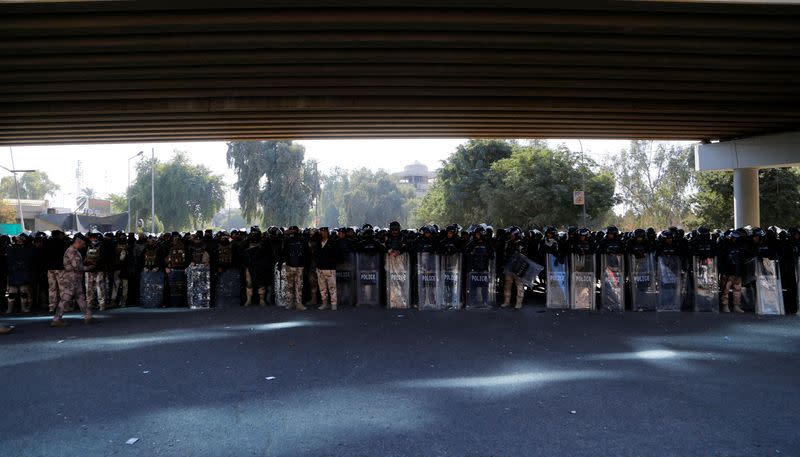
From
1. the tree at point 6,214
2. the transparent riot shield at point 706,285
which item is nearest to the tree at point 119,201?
the tree at point 6,214

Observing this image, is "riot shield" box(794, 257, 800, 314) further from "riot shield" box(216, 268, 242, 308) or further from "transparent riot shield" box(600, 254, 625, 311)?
"riot shield" box(216, 268, 242, 308)

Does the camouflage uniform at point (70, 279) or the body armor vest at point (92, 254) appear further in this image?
the body armor vest at point (92, 254)

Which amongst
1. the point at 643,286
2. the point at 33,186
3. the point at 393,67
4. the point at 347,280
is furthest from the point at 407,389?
the point at 33,186

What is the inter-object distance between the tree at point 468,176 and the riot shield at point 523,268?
936 inches

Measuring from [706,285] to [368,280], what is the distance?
7155 millimetres

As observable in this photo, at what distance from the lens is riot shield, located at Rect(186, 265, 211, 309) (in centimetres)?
1262

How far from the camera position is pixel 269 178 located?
47.3 meters

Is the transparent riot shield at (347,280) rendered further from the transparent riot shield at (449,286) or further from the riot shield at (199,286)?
the riot shield at (199,286)

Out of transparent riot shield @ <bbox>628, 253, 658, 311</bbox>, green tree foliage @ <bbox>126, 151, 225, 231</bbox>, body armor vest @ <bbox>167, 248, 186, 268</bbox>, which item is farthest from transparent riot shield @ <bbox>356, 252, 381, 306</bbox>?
green tree foliage @ <bbox>126, 151, 225, 231</bbox>

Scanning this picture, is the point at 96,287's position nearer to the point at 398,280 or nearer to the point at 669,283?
the point at 398,280

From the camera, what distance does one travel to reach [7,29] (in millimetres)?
9531

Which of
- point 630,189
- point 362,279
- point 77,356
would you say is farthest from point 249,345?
point 630,189

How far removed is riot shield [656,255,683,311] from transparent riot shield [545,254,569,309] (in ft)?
6.18

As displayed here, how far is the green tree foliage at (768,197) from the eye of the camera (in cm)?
2842
